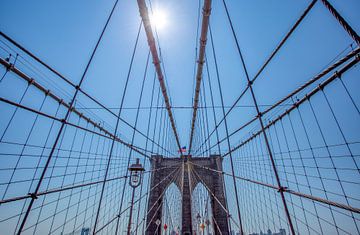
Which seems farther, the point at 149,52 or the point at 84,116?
the point at 84,116

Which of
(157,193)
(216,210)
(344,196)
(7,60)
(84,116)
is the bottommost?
(216,210)

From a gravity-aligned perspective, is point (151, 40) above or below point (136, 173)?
above

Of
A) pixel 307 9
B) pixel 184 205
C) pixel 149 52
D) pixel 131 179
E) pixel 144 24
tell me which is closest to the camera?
pixel 307 9

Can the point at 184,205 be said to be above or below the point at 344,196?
below

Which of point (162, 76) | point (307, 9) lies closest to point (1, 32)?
point (307, 9)

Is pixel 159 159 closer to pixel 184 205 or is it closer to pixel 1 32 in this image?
pixel 184 205

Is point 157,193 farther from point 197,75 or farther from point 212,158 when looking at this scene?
A: point 197,75

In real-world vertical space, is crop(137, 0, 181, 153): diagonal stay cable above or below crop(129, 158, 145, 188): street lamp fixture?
above

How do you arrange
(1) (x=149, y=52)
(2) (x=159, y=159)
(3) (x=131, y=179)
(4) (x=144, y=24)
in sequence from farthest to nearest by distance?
(2) (x=159, y=159) → (1) (x=149, y=52) → (4) (x=144, y=24) → (3) (x=131, y=179)

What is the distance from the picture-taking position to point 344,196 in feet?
12.3

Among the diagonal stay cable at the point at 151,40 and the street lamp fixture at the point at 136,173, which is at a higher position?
the diagonal stay cable at the point at 151,40

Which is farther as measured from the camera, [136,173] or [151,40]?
[151,40]

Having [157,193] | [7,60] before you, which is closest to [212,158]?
[157,193]

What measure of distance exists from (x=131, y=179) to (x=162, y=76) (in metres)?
4.16
